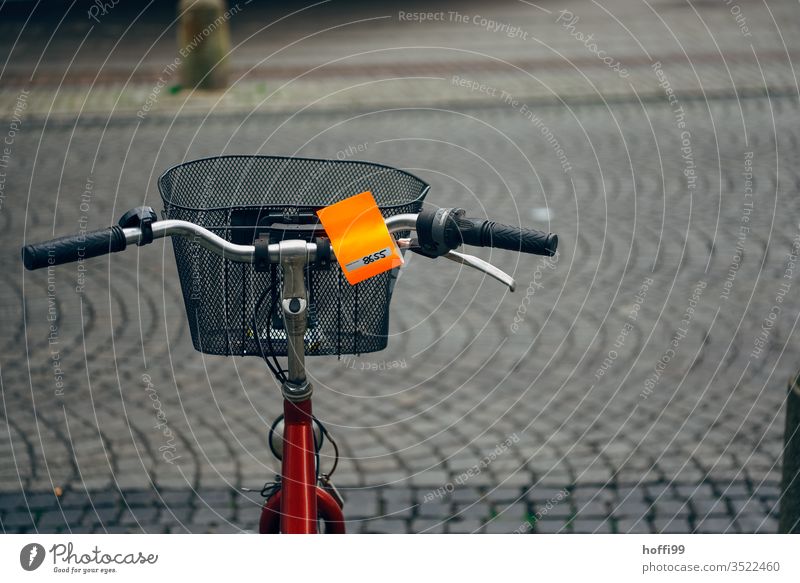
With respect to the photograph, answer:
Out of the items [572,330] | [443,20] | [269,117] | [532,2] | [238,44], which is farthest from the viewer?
[532,2]

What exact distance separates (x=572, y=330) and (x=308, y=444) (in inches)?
117

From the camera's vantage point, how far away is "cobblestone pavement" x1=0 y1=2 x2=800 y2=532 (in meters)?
3.67

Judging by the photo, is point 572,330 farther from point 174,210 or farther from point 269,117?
point 269,117

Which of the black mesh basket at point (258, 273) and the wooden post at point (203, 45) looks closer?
the black mesh basket at point (258, 273)

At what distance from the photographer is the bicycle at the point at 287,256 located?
6.36 feet

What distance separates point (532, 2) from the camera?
15.7 m

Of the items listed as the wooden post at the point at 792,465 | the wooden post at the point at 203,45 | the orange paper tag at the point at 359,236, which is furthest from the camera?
the wooden post at the point at 203,45

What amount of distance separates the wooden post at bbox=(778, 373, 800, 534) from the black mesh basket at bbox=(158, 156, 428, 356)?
1.42 m

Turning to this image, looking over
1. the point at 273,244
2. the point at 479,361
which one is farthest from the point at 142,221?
the point at 479,361

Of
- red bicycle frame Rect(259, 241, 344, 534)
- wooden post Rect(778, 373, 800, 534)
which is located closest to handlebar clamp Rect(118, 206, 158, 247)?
red bicycle frame Rect(259, 241, 344, 534)

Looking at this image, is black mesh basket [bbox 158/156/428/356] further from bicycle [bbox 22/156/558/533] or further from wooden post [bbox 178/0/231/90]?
wooden post [bbox 178/0/231/90]

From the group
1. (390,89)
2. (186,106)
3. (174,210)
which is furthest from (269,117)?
(174,210)

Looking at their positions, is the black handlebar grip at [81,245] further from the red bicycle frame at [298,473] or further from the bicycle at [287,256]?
the red bicycle frame at [298,473]

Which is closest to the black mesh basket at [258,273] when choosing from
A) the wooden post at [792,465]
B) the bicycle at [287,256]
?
the bicycle at [287,256]
